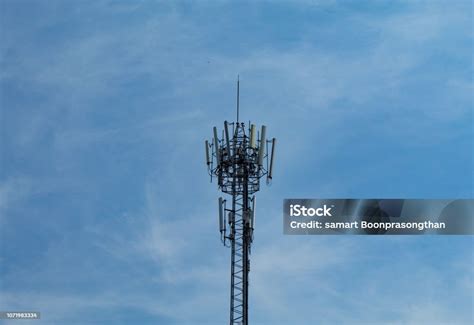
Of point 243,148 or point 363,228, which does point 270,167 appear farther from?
point 363,228

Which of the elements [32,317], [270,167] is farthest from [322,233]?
[32,317]

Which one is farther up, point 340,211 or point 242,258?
point 340,211

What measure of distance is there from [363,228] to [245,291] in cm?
824

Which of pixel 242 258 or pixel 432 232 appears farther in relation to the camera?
pixel 432 232

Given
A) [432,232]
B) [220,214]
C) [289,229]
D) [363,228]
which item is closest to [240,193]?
[220,214]

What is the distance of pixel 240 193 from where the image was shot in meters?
35.7

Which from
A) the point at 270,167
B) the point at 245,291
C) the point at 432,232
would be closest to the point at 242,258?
the point at 245,291

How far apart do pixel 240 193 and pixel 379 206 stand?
8029mm

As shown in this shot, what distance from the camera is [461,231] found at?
39.4m

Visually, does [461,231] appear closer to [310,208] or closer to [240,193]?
[310,208]

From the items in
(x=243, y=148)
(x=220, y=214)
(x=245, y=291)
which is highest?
(x=243, y=148)

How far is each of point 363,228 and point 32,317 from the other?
628 inches

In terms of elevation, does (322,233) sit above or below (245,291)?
above

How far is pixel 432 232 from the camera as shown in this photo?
39531mm
